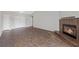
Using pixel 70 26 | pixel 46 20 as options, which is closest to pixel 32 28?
pixel 46 20

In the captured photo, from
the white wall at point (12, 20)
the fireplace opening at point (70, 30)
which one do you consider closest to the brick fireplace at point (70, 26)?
the fireplace opening at point (70, 30)

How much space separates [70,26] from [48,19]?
408 mm

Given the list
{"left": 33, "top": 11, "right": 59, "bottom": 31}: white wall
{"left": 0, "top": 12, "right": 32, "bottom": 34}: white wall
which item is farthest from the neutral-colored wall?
{"left": 0, "top": 12, "right": 32, "bottom": 34}: white wall

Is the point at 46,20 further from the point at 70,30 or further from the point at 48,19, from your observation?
the point at 70,30

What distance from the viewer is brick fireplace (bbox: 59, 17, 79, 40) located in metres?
2.64

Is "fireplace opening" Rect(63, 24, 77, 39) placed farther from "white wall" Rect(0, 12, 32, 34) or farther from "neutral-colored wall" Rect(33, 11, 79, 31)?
"white wall" Rect(0, 12, 32, 34)

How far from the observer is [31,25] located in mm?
2736

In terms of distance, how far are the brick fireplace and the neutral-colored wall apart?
9cm

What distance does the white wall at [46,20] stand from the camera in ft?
8.94

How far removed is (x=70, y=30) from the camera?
8.98 ft

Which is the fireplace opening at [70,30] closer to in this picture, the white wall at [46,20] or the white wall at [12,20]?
the white wall at [46,20]
